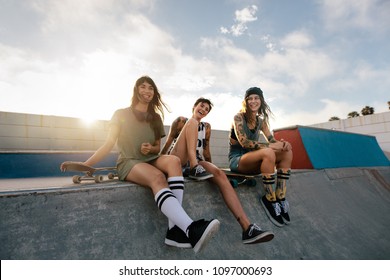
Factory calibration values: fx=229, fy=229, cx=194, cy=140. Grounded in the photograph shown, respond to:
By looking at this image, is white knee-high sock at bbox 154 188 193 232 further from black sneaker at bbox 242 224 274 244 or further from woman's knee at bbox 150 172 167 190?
black sneaker at bbox 242 224 274 244

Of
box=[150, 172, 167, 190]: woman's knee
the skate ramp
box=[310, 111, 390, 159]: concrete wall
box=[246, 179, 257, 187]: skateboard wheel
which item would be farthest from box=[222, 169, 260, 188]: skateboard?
box=[310, 111, 390, 159]: concrete wall

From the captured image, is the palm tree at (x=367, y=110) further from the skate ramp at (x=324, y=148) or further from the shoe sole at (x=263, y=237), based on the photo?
the shoe sole at (x=263, y=237)

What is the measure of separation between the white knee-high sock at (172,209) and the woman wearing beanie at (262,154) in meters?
1.21

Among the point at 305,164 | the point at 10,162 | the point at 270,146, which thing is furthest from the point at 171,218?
the point at 10,162

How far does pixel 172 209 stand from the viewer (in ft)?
5.40

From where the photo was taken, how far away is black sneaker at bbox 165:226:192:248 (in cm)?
Result: 161

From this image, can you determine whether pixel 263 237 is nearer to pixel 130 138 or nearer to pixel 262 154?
pixel 262 154

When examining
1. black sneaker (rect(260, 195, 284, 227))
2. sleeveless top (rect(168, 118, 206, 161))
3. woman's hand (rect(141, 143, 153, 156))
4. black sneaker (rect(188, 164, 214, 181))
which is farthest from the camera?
sleeveless top (rect(168, 118, 206, 161))

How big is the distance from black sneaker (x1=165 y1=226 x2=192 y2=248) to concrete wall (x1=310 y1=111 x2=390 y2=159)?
1089 cm

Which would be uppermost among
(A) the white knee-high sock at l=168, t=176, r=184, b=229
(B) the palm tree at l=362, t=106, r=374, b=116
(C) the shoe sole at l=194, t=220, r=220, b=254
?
(B) the palm tree at l=362, t=106, r=374, b=116

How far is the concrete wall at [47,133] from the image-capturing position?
6.59 metres

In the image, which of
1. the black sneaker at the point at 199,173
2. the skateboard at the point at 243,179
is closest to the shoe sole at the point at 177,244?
the black sneaker at the point at 199,173
